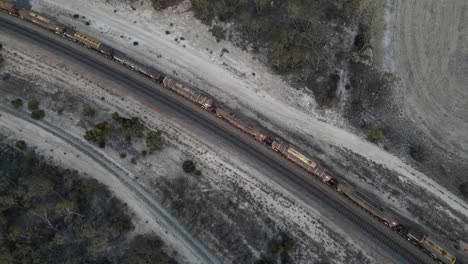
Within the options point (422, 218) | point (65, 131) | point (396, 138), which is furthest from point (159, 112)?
point (422, 218)

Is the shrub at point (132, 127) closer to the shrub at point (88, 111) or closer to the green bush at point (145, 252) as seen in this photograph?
the shrub at point (88, 111)

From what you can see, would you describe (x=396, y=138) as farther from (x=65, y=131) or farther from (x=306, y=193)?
(x=65, y=131)

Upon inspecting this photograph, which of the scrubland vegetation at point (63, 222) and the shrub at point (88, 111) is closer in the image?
the scrubland vegetation at point (63, 222)

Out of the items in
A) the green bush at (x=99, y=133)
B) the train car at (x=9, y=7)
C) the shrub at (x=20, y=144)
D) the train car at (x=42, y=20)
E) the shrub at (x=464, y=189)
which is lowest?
the shrub at (x=20, y=144)

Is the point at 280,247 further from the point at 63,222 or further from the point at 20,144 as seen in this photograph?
the point at 20,144

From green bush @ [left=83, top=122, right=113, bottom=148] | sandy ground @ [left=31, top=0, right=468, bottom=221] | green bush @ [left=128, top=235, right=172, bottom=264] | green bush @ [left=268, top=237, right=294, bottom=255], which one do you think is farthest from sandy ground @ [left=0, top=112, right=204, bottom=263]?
sandy ground @ [left=31, top=0, right=468, bottom=221]

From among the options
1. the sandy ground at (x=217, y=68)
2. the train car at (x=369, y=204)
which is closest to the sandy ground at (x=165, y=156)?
the train car at (x=369, y=204)

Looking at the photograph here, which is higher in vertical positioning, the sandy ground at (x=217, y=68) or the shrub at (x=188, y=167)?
the sandy ground at (x=217, y=68)

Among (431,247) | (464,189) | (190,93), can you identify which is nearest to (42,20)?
(190,93)
